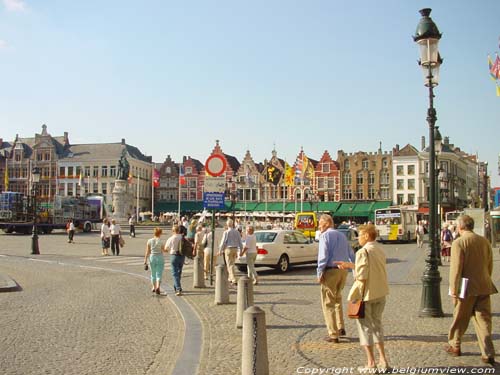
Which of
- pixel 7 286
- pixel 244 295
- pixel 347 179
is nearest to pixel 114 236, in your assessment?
pixel 7 286

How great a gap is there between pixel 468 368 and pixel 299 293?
6895 mm

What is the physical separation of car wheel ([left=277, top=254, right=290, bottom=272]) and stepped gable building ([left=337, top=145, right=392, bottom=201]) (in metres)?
65.2

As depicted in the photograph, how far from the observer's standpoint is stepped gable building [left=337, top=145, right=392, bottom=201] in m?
81.8

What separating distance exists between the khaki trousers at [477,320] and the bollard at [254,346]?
256cm

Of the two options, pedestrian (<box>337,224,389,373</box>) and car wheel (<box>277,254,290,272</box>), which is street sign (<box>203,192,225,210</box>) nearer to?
car wheel (<box>277,254,290,272</box>)

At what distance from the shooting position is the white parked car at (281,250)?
57.9ft

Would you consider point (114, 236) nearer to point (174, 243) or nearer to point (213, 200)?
point (213, 200)

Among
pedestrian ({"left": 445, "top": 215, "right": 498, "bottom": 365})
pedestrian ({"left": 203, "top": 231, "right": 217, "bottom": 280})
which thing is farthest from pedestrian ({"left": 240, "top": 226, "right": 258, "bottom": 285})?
pedestrian ({"left": 445, "top": 215, "right": 498, "bottom": 365})

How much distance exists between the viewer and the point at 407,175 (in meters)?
80.7

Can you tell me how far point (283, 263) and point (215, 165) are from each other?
6025 mm

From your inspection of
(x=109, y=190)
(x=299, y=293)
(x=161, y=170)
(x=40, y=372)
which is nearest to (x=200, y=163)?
(x=161, y=170)

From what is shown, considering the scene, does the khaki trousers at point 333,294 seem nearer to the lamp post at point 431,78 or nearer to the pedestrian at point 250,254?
the lamp post at point 431,78

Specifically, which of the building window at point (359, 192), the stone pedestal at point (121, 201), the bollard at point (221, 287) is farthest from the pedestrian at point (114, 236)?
the building window at point (359, 192)

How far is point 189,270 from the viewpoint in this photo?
19.3 metres
